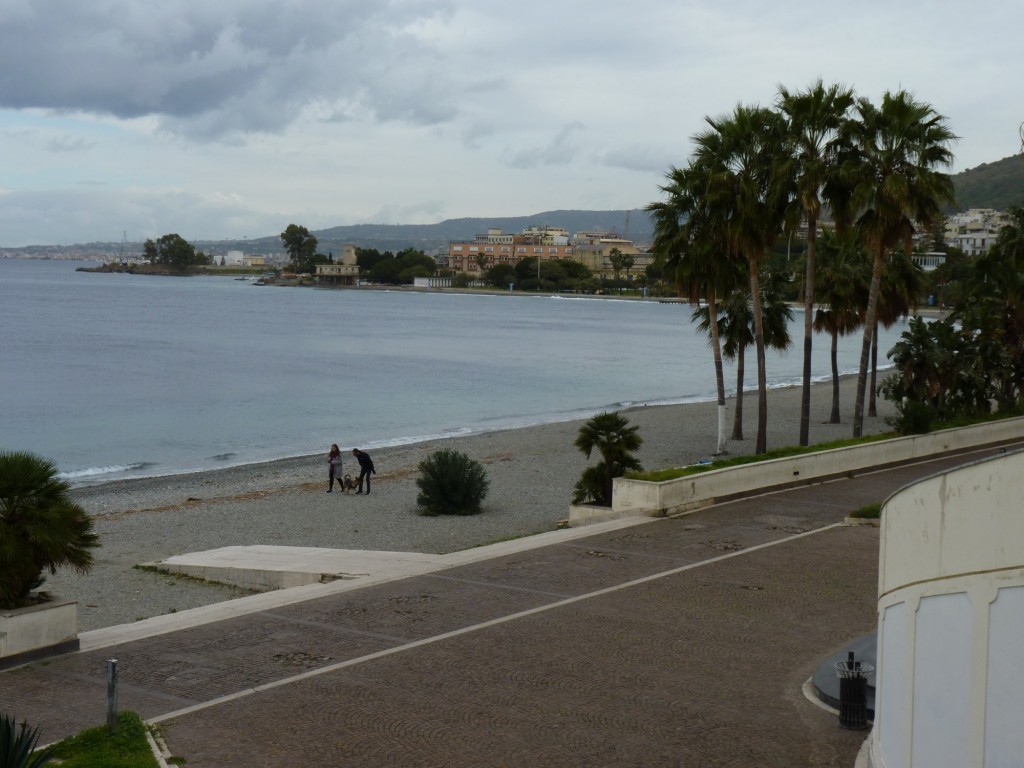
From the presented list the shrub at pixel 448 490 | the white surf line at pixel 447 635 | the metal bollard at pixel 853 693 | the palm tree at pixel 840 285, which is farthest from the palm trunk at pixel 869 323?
the metal bollard at pixel 853 693

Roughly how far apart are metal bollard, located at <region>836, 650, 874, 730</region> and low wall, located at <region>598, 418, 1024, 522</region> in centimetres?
950

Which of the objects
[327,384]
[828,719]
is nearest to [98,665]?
[828,719]

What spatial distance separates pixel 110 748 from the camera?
8.40 metres

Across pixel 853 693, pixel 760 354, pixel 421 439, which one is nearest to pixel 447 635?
pixel 853 693

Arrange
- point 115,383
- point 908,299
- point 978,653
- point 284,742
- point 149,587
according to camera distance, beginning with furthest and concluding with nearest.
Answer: point 115,383, point 908,299, point 149,587, point 284,742, point 978,653

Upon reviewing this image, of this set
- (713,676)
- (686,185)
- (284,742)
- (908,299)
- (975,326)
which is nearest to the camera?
(284,742)

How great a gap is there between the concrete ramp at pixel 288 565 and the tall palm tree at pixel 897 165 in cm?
1483

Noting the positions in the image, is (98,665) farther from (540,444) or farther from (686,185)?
(540,444)

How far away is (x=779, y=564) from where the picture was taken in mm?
15492

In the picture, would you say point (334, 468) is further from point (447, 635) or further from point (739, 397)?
point (447, 635)

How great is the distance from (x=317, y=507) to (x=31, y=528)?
16.7m

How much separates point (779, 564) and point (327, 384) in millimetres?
56443

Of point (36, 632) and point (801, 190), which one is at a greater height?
point (801, 190)

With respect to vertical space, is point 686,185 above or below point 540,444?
above
